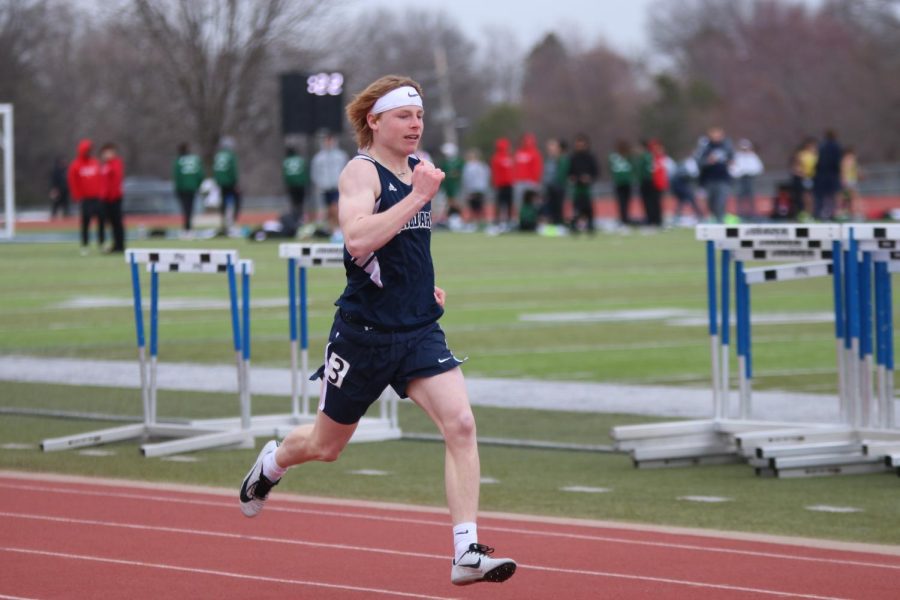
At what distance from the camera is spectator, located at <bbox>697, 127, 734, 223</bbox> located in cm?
3609

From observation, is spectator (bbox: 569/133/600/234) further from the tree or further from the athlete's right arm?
the tree

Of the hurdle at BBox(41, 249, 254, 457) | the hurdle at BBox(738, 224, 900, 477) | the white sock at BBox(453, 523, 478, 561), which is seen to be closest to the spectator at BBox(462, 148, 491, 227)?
the hurdle at BBox(41, 249, 254, 457)

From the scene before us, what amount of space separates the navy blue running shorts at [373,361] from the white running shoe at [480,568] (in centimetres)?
77

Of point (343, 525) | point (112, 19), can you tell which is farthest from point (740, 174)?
point (343, 525)

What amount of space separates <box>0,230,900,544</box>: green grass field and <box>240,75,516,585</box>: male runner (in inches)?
83.4

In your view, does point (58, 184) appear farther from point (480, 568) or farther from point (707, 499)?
point (480, 568)

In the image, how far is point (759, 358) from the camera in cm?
1569

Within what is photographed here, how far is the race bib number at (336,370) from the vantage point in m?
6.98

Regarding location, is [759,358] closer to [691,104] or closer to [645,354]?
[645,354]

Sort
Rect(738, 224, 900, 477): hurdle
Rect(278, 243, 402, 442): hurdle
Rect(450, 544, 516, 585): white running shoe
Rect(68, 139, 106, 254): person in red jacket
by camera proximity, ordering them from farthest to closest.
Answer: Rect(68, 139, 106, 254): person in red jacket → Rect(278, 243, 402, 442): hurdle → Rect(738, 224, 900, 477): hurdle → Rect(450, 544, 516, 585): white running shoe

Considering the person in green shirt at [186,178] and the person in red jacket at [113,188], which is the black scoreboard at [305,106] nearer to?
the person in green shirt at [186,178]

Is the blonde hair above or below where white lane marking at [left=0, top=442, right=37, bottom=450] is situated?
above

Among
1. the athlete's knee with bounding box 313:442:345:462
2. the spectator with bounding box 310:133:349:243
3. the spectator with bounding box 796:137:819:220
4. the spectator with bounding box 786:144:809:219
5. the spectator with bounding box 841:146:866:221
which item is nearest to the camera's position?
the athlete's knee with bounding box 313:442:345:462

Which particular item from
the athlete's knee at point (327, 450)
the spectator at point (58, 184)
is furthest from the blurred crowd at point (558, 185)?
the athlete's knee at point (327, 450)
